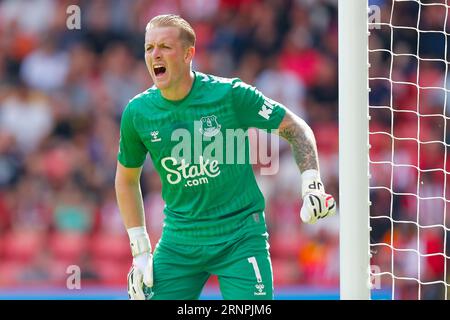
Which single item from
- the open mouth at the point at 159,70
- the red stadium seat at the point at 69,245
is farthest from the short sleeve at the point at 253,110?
the red stadium seat at the point at 69,245

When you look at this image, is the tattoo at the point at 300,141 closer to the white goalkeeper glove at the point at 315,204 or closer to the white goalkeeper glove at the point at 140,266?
the white goalkeeper glove at the point at 315,204

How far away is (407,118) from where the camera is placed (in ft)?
34.7

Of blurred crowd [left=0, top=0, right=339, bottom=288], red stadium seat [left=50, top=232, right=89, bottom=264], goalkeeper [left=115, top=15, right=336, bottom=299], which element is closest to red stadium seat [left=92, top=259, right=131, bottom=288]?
blurred crowd [left=0, top=0, right=339, bottom=288]

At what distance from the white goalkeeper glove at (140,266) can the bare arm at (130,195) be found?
0.19 ft

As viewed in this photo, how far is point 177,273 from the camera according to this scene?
5.83 m


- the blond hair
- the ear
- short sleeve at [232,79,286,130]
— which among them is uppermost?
the blond hair

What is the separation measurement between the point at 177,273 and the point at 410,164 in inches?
190

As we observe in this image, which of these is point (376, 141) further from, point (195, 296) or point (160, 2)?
point (195, 296)

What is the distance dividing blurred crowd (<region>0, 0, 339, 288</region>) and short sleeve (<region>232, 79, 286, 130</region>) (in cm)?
377

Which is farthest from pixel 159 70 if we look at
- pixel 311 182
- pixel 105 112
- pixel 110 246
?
pixel 105 112

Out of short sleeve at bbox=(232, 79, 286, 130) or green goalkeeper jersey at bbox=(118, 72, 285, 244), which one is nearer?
green goalkeeper jersey at bbox=(118, 72, 285, 244)

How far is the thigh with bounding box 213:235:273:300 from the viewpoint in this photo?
5684mm

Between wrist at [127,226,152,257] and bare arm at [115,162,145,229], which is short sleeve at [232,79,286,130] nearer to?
bare arm at [115,162,145,229]

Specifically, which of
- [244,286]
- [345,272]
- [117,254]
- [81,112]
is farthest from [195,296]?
[81,112]
